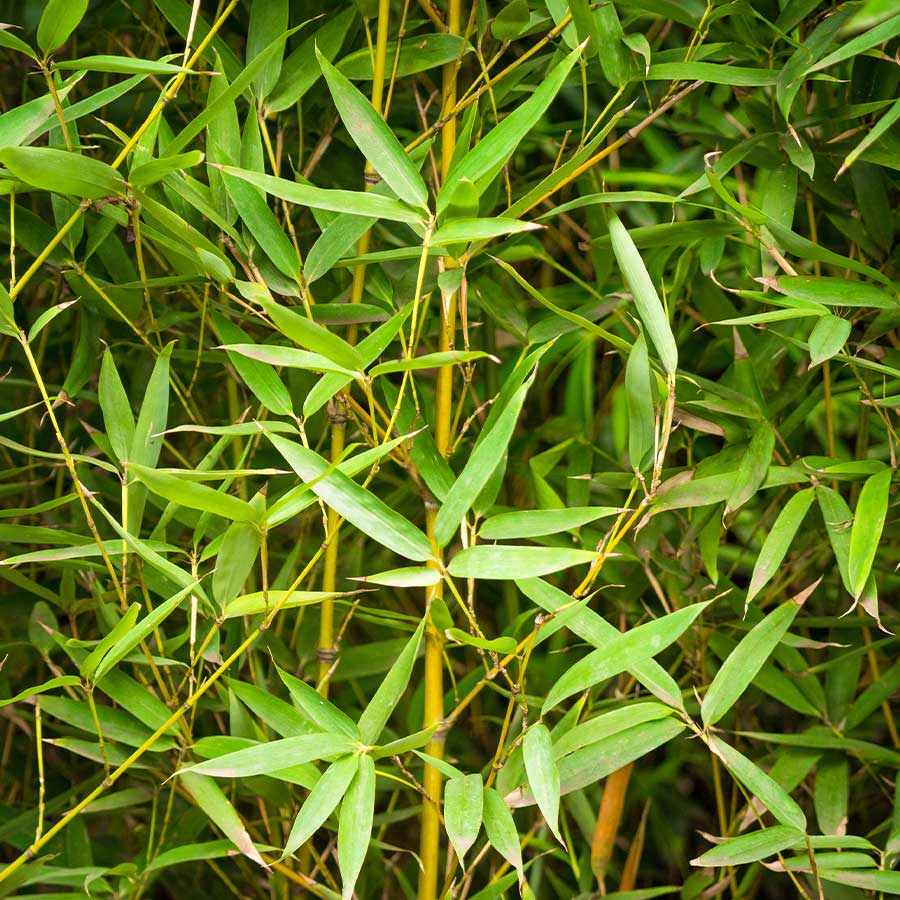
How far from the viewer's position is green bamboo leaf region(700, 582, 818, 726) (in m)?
0.64

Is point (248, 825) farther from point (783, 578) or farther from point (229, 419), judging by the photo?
point (783, 578)

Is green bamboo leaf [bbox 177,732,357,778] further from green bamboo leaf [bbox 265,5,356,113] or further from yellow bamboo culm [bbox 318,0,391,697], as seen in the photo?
green bamboo leaf [bbox 265,5,356,113]

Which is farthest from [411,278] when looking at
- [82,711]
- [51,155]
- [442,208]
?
[82,711]

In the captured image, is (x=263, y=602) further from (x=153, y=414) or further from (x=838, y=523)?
(x=838, y=523)

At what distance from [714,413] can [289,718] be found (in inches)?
13.6

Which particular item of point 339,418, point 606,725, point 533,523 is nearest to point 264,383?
point 339,418

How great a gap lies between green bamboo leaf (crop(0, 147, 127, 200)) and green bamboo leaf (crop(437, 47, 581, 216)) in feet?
0.60

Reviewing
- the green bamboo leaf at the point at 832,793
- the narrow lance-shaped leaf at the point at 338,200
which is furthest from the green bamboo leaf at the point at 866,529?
the narrow lance-shaped leaf at the point at 338,200

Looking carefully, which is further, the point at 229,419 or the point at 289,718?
the point at 229,419

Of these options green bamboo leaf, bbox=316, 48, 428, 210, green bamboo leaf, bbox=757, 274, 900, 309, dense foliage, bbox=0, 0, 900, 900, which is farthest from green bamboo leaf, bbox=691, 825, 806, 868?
green bamboo leaf, bbox=316, 48, 428, 210

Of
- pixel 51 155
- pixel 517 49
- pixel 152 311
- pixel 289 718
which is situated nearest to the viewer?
pixel 51 155

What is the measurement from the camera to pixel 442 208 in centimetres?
56

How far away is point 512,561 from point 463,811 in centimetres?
15

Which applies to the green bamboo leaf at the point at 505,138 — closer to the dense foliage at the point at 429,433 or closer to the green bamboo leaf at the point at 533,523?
the dense foliage at the point at 429,433
